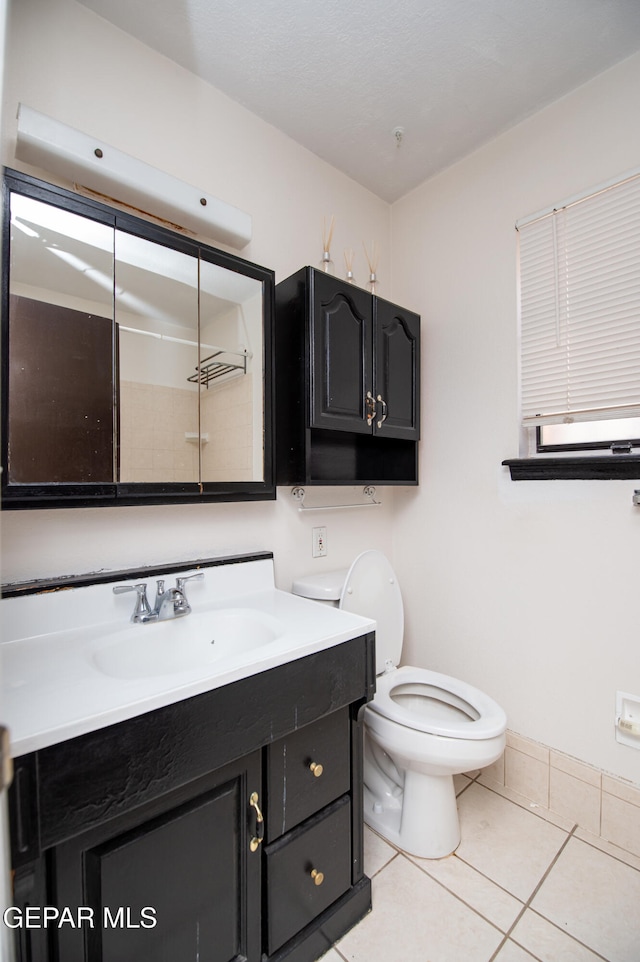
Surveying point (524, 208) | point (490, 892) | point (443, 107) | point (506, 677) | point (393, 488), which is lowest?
point (490, 892)

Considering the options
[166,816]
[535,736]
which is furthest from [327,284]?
[535,736]

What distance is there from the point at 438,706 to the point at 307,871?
725 mm

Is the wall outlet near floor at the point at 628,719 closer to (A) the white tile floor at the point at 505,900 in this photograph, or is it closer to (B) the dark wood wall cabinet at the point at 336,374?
(A) the white tile floor at the point at 505,900

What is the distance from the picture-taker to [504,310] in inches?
66.4

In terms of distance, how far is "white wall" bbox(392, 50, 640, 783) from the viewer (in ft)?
4.69

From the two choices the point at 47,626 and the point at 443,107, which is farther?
the point at 443,107

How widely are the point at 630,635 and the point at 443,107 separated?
189 cm

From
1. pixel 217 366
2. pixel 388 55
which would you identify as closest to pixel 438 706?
pixel 217 366

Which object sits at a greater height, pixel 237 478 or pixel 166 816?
pixel 237 478

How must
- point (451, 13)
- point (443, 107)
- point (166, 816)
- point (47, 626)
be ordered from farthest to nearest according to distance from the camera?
1. point (443, 107)
2. point (451, 13)
3. point (47, 626)
4. point (166, 816)

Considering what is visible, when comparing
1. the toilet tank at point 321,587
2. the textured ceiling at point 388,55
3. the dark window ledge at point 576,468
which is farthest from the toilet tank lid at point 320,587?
the textured ceiling at point 388,55

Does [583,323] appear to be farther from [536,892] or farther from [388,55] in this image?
[536,892]

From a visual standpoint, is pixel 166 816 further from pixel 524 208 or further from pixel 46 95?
pixel 524 208

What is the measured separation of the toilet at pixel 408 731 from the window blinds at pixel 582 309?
0.88m
